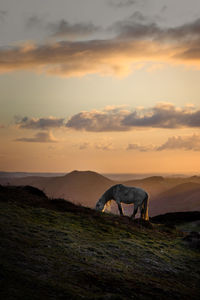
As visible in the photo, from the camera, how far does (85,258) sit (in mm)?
10883

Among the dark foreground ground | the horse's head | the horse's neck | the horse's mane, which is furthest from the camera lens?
the horse's head

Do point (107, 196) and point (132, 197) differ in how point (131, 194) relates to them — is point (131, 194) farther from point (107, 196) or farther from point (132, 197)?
point (107, 196)

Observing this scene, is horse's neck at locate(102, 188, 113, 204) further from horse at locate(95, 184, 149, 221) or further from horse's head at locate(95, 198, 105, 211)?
horse at locate(95, 184, 149, 221)

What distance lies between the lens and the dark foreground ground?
8.09 metres

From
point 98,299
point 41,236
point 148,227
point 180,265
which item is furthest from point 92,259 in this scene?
point 148,227

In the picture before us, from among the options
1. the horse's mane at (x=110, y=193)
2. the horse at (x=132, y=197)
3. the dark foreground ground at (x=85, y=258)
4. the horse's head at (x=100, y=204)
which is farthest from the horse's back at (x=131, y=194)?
the dark foreground ground at (x=85, y=258)

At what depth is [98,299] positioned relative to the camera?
25.5 ft

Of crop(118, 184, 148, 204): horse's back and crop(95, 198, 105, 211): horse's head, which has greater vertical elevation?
crop(118, 184, 148, 204): horse's back

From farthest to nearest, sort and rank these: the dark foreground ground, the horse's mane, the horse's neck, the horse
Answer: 1. the horse's neck
2. the horse's mane
3. the horse
4. the dark foreground ground

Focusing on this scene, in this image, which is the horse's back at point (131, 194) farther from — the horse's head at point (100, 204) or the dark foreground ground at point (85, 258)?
the dark foreground ground at point (85, 258)

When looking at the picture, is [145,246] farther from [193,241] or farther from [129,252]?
[193,241]

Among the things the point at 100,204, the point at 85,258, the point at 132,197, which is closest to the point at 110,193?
the point at 100,204

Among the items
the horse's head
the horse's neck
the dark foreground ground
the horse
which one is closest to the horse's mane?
the horse's neck

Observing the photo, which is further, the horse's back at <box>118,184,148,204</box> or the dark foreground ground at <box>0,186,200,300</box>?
the horse's back at <box>118,184,148,204</box>
